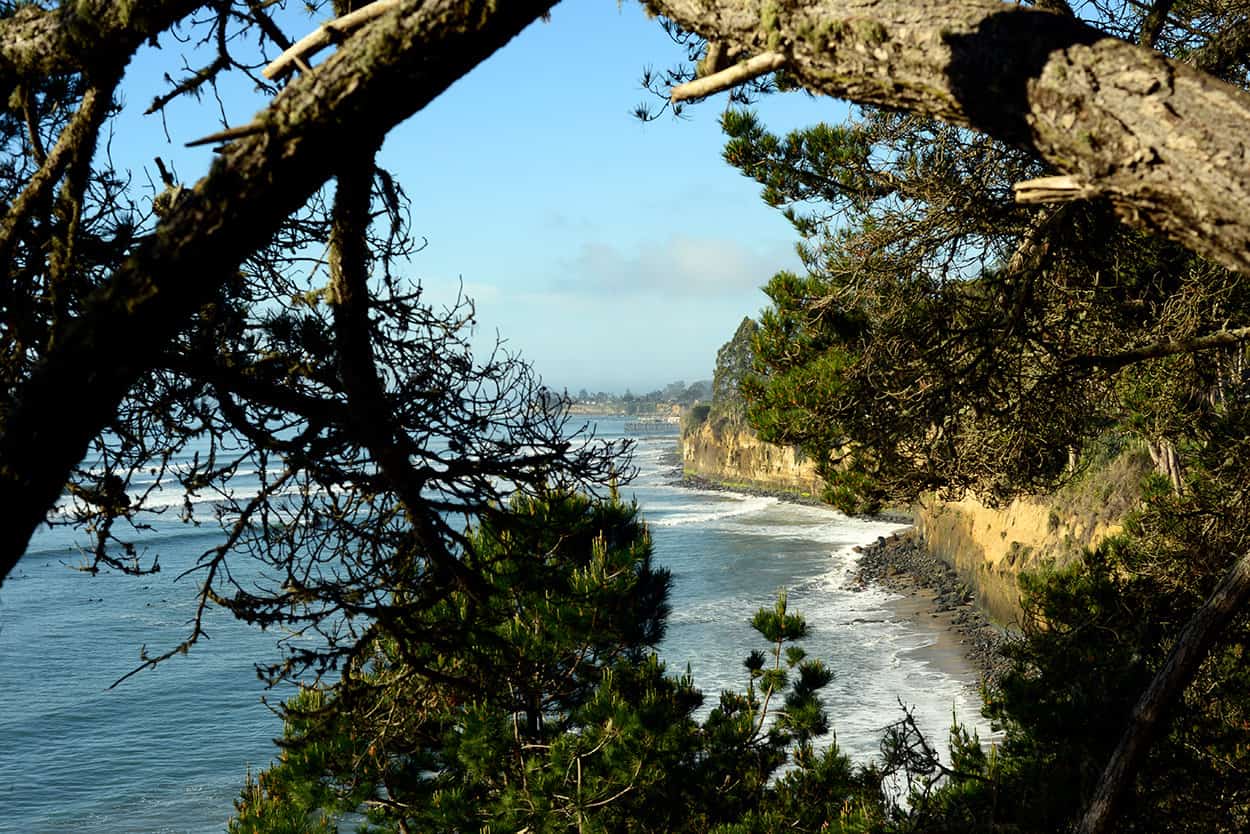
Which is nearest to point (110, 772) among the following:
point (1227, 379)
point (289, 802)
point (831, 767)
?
point (289, 802)

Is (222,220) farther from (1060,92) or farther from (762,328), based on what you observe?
(762,328)

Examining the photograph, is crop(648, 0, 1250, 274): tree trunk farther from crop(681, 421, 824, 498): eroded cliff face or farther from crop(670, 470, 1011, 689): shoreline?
crop(681, 421, 824, 498): eroded cliff face

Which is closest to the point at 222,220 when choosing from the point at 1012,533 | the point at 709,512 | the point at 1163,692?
the point at 1163,692

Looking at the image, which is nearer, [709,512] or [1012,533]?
[1012,533]

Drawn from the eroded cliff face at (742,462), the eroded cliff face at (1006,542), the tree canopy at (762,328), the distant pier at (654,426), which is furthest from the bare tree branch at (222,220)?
the distant pier at (654,426)

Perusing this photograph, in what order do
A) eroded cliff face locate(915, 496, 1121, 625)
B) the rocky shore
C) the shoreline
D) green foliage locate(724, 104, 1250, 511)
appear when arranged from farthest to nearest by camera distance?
the rocky shore, the shoreline, eroded cliff face locate(915, 496, 1121, 625), green foliage locate(724, 104, 1250, 511)

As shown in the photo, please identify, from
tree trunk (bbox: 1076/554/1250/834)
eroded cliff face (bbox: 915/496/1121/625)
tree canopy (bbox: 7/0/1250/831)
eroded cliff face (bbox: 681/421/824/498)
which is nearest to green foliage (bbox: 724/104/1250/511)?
tree canopy (bbox: 7/0/1250/831)

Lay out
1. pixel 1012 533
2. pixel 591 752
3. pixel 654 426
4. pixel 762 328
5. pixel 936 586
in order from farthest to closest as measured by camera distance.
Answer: pixel 654 426 < pixel 936 586 < pixel 1012 533 < pixel 591 752 < pixel 762 328

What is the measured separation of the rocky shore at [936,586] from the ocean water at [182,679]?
0.92m

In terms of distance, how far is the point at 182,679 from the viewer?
2327 centimetres

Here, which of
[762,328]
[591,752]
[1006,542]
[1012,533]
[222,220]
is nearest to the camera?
[222,220]

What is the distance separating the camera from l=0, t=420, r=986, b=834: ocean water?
17.7 meters

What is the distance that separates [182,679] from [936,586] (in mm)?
22472

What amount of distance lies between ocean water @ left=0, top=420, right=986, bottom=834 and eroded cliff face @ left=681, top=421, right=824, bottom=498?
2102 cm
